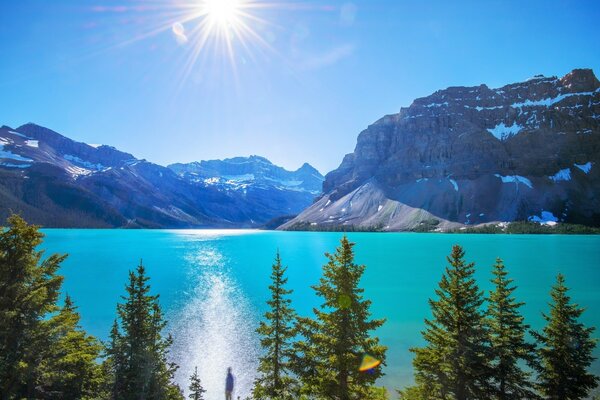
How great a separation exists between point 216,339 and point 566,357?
90.2 feet

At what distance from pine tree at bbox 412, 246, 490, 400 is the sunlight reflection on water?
13.8 meters

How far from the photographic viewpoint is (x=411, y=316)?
40812mm

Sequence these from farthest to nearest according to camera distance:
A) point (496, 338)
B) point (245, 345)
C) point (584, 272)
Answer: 1. point (584, 272)
2. point (245, 345)
3. point (496, 338)

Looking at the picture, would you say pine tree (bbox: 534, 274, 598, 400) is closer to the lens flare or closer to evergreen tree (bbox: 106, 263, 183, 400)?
the lens flare

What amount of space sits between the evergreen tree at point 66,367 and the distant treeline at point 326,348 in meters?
0.05

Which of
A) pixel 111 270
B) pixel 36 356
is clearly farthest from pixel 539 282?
pixel 111 270

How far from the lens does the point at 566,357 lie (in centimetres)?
1644

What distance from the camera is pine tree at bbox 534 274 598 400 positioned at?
16.1 metres

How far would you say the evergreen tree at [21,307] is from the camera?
12930 millimetres

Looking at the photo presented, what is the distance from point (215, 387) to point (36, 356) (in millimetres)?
14728

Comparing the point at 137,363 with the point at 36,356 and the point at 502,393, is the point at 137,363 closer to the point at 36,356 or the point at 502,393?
the point at 36,356

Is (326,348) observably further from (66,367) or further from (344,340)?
(66,367)

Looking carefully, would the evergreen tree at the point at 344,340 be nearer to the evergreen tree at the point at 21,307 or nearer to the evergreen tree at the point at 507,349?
the evergreen tree at the point at 507,349

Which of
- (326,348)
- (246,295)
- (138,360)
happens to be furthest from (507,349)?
(246,295)
